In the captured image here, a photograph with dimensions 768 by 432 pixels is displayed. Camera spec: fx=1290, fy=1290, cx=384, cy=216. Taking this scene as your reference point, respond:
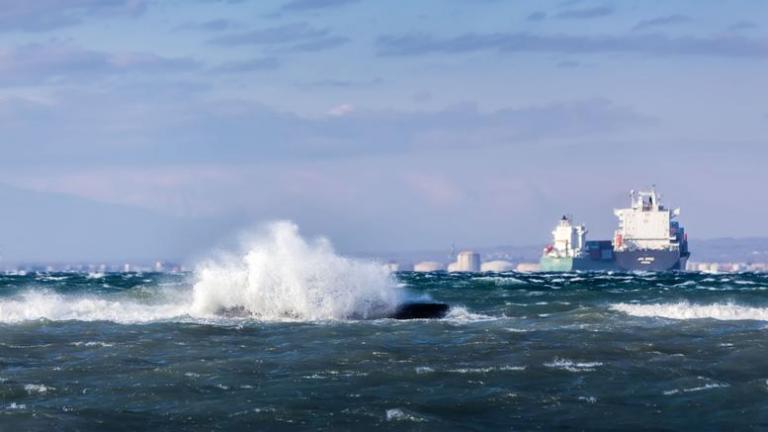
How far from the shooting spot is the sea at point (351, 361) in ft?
66.9

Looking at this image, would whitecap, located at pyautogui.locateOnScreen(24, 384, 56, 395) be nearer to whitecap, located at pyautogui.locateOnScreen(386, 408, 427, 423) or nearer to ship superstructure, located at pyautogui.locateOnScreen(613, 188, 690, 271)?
whitecap, located at pyautogui.locateOnScreen(386, 408, 427, 423)

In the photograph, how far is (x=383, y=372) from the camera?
990 inches

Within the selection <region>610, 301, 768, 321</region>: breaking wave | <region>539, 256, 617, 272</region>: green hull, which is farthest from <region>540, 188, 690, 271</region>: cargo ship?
<region>610, 301, 768, 321</region>: breaking wave

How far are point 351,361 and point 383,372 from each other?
1.89m

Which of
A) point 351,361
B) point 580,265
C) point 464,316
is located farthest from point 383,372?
point 580,265

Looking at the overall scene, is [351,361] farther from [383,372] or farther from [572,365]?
[572,365]

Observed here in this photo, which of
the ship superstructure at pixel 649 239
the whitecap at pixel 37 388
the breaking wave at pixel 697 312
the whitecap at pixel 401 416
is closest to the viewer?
the whitecap at pixel 401 416

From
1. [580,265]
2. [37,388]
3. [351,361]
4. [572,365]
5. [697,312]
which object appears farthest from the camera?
[580,265]

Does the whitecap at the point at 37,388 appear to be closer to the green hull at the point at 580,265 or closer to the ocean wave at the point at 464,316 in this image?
the ocean wave at the point at 464,316

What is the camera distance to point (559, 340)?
103 ft

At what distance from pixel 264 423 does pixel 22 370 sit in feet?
27.3

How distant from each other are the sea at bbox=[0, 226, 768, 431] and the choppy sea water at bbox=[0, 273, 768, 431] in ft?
0.18

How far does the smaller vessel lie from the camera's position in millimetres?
172500

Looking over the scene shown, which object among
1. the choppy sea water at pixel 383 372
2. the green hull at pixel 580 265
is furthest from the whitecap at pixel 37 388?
the green hull at pixel 580 265
